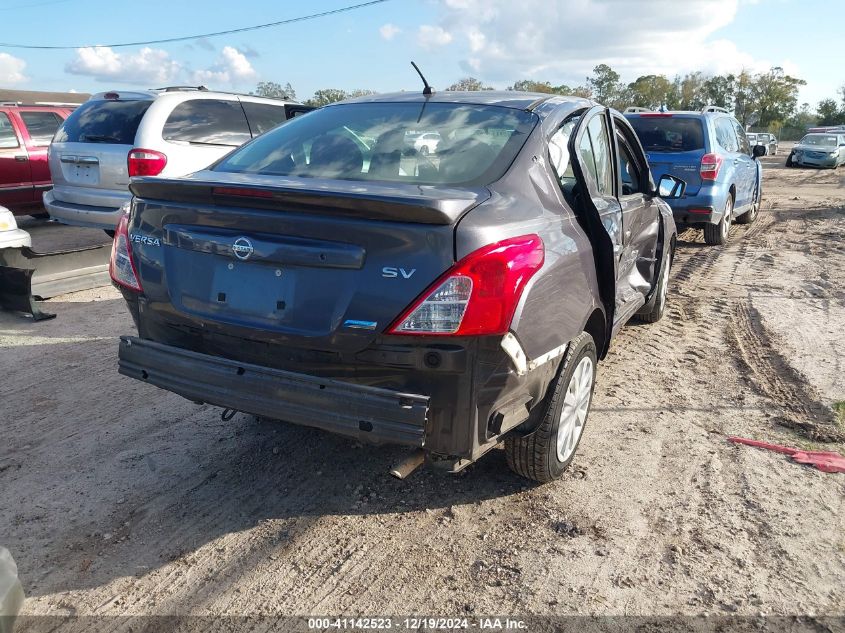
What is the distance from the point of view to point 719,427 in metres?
4.11

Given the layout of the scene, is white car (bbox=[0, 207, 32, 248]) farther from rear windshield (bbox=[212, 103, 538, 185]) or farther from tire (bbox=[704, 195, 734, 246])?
tire (bbox=[704, 195, 734, 246])

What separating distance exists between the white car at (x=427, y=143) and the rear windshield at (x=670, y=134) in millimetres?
7303

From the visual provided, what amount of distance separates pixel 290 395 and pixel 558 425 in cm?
130

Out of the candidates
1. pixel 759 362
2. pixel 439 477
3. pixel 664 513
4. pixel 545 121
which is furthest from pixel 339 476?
pixel 759 362

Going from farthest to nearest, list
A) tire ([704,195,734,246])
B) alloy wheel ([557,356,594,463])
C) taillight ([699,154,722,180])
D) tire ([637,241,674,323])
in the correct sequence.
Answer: tire ([704,195,734,246]) → taillight ([699,154,722,180]) → tire ([637,241,674,323]) → alloy wheel ([557,356,594,463])

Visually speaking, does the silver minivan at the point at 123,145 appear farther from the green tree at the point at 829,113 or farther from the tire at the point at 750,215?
the green tree at the point at 829,113

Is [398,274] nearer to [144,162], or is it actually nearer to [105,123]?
[144,162]

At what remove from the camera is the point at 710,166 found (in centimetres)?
945

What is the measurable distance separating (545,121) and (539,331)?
1.26 meters

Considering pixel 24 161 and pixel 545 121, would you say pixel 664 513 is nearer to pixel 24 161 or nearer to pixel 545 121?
pixel 545 121

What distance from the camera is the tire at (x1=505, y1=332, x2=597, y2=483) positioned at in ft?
10.1

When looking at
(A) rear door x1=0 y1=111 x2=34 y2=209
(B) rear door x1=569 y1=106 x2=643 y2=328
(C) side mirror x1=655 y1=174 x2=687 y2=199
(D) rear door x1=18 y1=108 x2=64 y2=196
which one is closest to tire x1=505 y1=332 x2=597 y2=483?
(B) rear door x1=569 y1=106 x2=643 y2=328

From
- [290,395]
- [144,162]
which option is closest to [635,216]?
[290,395]

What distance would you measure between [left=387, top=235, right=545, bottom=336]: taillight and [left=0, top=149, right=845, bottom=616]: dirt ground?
104 centimetres
